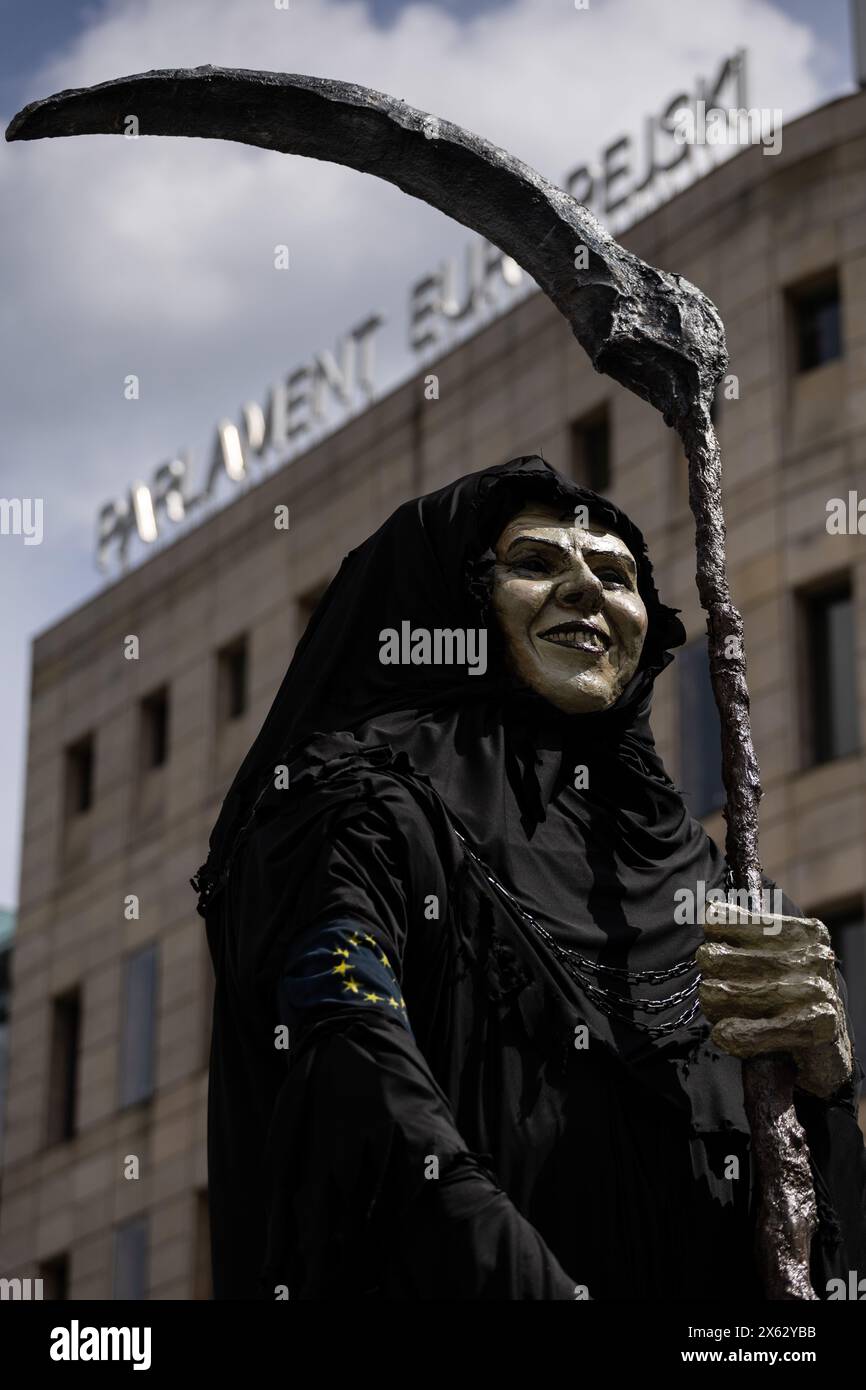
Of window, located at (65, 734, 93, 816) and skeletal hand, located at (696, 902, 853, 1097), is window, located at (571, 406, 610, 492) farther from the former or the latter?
skeletal hand, located at (696, 902, 853, 1097)

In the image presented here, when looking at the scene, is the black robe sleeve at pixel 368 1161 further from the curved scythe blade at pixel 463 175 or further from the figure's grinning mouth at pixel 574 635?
the curved scythe blade at pixel 463 175

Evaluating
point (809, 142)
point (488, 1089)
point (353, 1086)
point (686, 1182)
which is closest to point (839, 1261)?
point (686, 1182)

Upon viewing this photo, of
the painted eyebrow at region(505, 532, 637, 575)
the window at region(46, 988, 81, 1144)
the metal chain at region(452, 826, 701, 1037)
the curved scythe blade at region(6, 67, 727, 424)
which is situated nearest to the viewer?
the metal chain at region(452, 826, 701, 1037)

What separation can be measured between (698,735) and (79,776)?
1586 cm

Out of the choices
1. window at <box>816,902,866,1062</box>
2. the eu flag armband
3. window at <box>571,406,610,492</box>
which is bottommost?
the eu flag armband

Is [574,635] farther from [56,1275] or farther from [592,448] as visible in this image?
[56,1275]

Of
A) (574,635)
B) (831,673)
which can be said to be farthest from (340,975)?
(831,673)

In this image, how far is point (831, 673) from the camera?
3388cm

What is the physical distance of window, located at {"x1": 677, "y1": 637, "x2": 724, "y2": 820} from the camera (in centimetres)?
3328

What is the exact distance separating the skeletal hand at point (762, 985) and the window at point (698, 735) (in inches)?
1075

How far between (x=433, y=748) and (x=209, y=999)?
113ft

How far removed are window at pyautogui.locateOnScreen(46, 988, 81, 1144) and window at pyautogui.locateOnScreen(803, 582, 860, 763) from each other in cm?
1504

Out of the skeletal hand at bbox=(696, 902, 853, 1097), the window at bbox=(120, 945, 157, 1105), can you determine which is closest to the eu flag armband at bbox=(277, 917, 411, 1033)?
the skeletal hand at bbox=(696, 902, 853, 1097)
